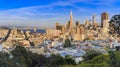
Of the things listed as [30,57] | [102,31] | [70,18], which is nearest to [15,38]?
[70,18]

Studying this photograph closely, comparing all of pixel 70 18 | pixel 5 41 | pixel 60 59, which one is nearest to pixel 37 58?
pixel 60 59

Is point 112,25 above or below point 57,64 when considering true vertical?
above

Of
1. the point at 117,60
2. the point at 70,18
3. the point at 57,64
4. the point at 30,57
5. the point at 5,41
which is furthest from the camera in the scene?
the point at 70,18

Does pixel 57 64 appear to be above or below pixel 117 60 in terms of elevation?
below

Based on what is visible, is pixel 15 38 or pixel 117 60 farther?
pixel 15 38

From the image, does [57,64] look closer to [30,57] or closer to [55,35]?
[30,57]

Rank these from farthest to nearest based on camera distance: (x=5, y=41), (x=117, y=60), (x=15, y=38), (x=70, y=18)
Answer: (x=70, y=18), (x=15, y=38), (x=5, y=41), (x=117, y=60)

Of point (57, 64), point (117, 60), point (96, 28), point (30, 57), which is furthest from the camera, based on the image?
point (96, 28)

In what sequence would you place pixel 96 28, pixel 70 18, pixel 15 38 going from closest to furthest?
pixel 15 38 → pixel 70 18 → pixel 96 28

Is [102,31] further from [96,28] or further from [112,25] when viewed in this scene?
[112,25]

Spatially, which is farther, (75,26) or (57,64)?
(75,26)
